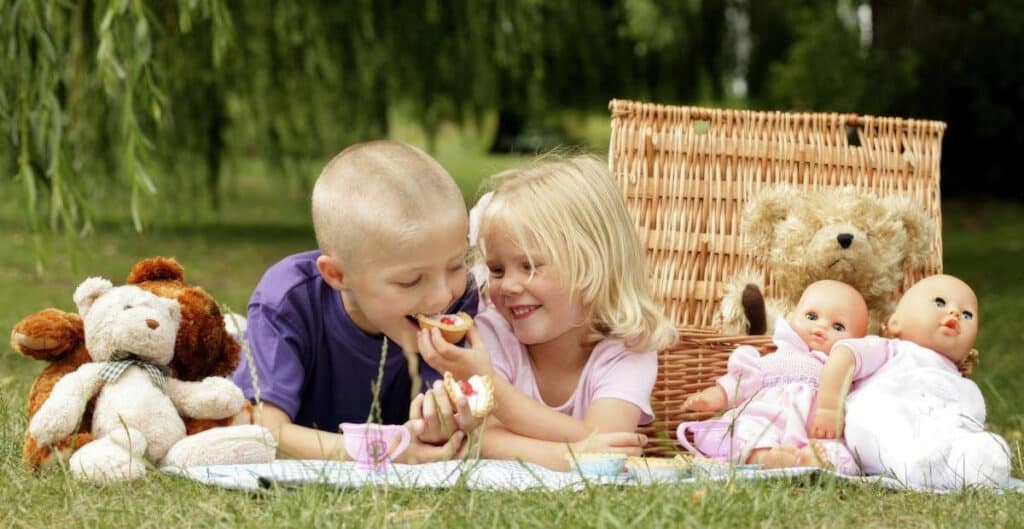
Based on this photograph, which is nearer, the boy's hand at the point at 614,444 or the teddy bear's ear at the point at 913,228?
the boy's hand at the point at 614,444

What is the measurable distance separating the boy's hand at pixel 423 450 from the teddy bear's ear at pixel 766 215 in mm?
1143

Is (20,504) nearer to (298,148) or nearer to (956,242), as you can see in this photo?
(298,148)

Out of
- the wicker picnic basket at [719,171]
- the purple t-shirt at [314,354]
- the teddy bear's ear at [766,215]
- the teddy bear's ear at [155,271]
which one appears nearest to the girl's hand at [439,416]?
the purple t-shirt at [314,354]

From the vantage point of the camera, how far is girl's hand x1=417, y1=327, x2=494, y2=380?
2.74 meters

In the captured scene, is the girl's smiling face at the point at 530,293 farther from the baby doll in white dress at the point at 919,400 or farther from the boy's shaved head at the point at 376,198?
the baby doll in white dress at the point at 919,400

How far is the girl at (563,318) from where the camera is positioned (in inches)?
113

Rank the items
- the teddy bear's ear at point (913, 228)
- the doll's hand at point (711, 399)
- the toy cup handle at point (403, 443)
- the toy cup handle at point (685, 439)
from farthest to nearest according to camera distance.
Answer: the teddy bear's ear at point (913, 228) < the doll's hand at point (711, 399) < the toy cup handle at point (685, 439) < the toy cup handle at point (403, 443)

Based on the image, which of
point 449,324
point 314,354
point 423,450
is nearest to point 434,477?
point 423,450

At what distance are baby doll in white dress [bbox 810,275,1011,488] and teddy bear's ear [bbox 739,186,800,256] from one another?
431 millimetres

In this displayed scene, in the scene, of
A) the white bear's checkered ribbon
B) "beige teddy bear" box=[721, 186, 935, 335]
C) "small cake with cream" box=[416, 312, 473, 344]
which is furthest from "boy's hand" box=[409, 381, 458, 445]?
"beige teddy bear" box=[721, 186, 935, 335]

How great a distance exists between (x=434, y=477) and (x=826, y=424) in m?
0.99

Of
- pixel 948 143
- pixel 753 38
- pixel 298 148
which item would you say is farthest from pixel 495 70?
pixel 948 143

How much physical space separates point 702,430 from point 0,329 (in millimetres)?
3833

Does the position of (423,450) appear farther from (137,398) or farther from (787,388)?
(787,388)
